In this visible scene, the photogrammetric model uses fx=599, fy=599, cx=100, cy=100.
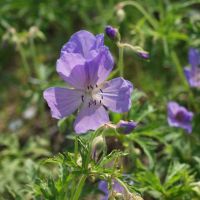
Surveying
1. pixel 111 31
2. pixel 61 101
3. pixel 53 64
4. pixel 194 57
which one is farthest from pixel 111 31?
pixel 53 64

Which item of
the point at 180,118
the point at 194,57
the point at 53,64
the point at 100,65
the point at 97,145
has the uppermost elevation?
the point at 100,65

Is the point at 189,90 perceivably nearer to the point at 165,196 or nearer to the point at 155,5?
the point at 155,5

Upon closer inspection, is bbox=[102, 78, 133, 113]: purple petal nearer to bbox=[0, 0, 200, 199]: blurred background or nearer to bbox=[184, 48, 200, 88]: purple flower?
bbox=[0, 0, 200, 199]: blurred background

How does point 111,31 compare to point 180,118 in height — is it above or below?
above

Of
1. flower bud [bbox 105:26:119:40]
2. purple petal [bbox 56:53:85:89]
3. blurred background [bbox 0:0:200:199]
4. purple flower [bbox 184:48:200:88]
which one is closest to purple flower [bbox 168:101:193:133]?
blurred background [bbox 0:0:200:199]

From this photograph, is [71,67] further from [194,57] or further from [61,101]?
[194,57]


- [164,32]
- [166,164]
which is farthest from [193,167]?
[164,32]
